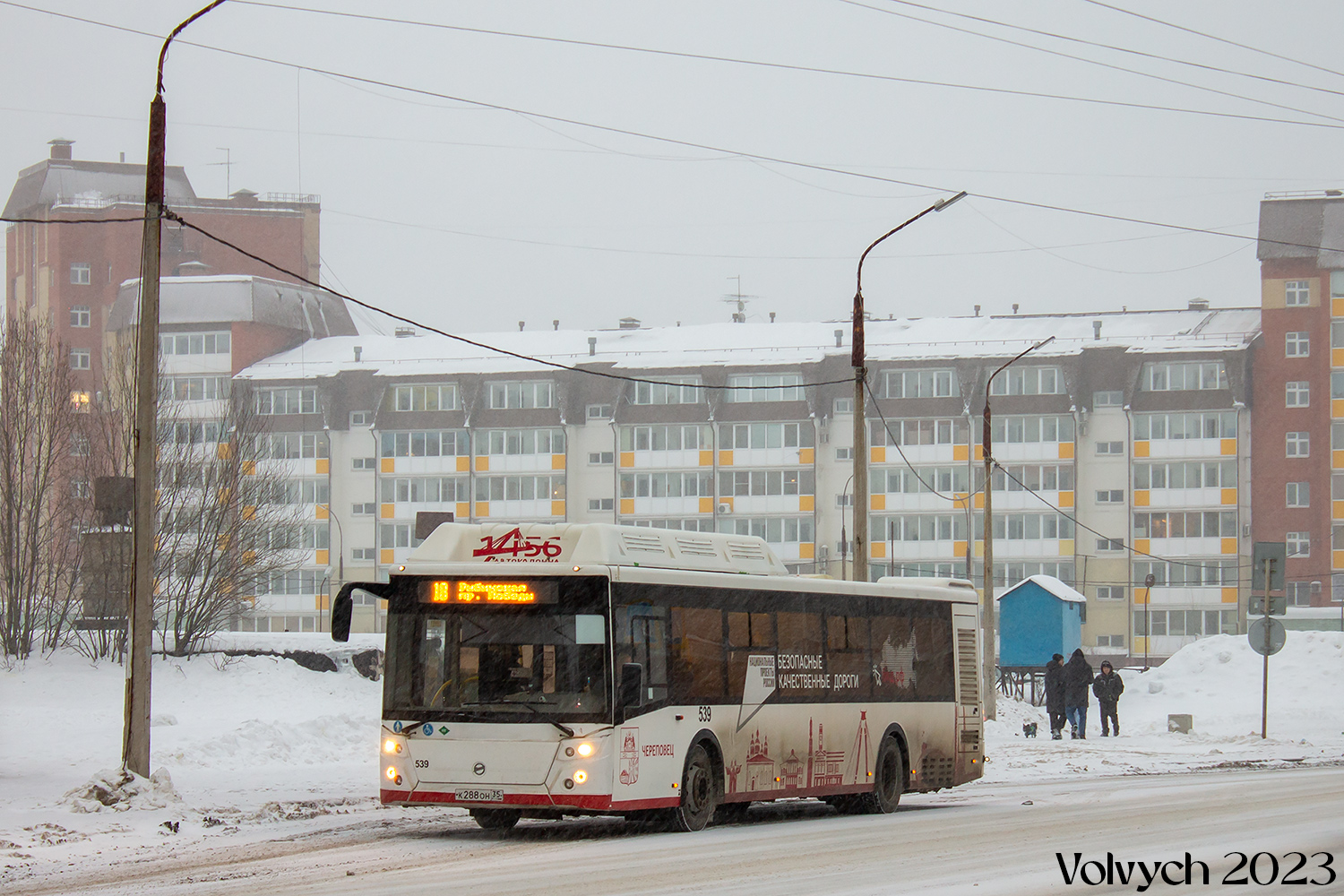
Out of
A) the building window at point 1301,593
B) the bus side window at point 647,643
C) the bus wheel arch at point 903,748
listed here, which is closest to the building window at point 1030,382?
the building window at point 1301,593

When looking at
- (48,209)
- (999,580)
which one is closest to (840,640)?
(999,580)

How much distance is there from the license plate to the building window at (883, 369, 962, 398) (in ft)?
253

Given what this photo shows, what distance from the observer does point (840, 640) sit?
18.5 metres

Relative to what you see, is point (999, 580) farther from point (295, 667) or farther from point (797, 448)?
point (295, 667)

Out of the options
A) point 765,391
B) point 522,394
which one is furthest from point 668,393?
point 522,394

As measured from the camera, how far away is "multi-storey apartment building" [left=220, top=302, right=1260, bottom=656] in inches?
3425

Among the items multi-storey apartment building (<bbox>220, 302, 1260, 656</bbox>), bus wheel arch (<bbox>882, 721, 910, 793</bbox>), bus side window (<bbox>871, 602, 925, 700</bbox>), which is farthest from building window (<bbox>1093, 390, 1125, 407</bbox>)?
bus wheel arch (<bbox>882, 721, 910, 793</bbox>)

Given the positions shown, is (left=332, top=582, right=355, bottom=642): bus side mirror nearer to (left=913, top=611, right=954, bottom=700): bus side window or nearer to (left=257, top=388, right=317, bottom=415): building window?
(left=913, top=611, right=954, bottom=700): bus side window

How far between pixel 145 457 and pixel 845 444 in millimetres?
76092

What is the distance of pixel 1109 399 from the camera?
88562 millimetres

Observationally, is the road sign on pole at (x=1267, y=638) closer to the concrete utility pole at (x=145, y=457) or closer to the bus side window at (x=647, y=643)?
the bus side window at (x=647, y=643)

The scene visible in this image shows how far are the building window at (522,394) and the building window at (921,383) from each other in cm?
1866

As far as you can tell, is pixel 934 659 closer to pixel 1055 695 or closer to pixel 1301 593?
pixel 1055 695

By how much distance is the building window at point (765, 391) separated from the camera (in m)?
90.9
